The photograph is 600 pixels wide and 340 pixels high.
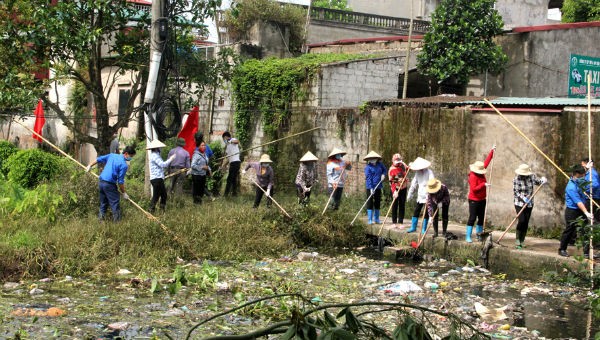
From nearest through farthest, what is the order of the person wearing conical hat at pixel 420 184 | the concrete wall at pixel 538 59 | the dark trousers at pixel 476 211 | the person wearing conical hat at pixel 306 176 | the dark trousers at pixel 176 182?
the dark trousers at pixel 476 211, the person wearing conical hat at pixel 420 184, the person wearing conical hat at pixel 306 176, the dark trousers at pixel 176 182, the concrete wall at pixel 538 59

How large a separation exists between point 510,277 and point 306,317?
878cm

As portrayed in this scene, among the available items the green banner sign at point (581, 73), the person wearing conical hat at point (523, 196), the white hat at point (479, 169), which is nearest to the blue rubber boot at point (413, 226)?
the white hat at point (479, 169)

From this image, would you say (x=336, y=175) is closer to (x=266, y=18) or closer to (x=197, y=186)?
(x=197, y=186)

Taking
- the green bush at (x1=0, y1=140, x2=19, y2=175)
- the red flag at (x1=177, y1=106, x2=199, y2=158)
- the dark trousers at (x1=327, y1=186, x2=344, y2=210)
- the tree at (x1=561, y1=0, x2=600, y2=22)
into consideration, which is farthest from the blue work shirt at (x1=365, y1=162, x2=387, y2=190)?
the tree at (x1=561, y1=0, x2=600, y2=22)

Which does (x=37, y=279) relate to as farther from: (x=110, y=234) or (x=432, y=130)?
(x=432, y=130)

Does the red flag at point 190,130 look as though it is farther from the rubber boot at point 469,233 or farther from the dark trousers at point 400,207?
the rubber boot at point 469,233

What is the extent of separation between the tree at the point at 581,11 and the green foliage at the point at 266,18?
28.5 ft

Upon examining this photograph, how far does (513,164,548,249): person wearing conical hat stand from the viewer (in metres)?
11.3

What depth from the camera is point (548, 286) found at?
998 centimetres

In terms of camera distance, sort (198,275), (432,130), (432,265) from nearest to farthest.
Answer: (198,275), (432,265), (432,130)

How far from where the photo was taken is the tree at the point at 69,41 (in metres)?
13.8

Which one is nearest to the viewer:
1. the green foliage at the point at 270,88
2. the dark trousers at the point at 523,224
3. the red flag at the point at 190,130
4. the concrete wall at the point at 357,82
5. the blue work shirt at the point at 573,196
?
the blue work shirt at the point at 573,196

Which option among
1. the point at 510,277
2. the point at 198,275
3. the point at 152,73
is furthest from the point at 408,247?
the point at 152,73

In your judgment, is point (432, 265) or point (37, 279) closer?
point (37, 279)
